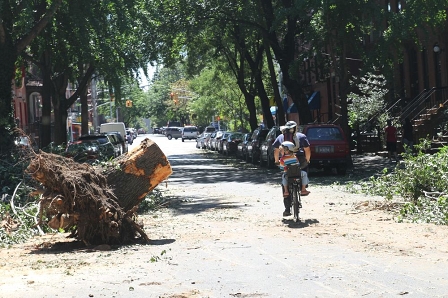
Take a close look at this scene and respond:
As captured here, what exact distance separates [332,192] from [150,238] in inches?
335

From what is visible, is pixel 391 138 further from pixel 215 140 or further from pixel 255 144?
pixel 215 140

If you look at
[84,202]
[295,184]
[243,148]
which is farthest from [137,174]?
[243,148]

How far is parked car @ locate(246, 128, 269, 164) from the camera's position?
35969mm

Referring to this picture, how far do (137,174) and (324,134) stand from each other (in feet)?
48.9

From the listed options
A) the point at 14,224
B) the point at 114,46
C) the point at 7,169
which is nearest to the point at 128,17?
the point at 114,46

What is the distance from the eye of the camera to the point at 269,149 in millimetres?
31531

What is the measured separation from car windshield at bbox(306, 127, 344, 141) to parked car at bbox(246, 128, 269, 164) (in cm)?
892

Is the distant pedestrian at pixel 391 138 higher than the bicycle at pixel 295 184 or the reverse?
higher

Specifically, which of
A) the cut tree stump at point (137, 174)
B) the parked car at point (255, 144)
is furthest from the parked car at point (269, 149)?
the cut tree stump at point (137, 174)

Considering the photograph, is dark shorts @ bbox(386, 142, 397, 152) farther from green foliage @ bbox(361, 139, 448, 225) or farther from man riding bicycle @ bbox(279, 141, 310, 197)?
man riding bicycle @ bbox(279, 141, 310, 197)

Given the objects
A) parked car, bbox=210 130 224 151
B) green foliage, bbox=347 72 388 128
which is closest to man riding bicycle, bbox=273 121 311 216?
green foliage, bbox=347 72 388 128

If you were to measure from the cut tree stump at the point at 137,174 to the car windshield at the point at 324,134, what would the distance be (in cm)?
1436

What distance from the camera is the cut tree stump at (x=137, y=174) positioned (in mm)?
12516

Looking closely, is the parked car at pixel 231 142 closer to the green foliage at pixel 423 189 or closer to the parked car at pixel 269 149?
the parked car at pixel 269 149
